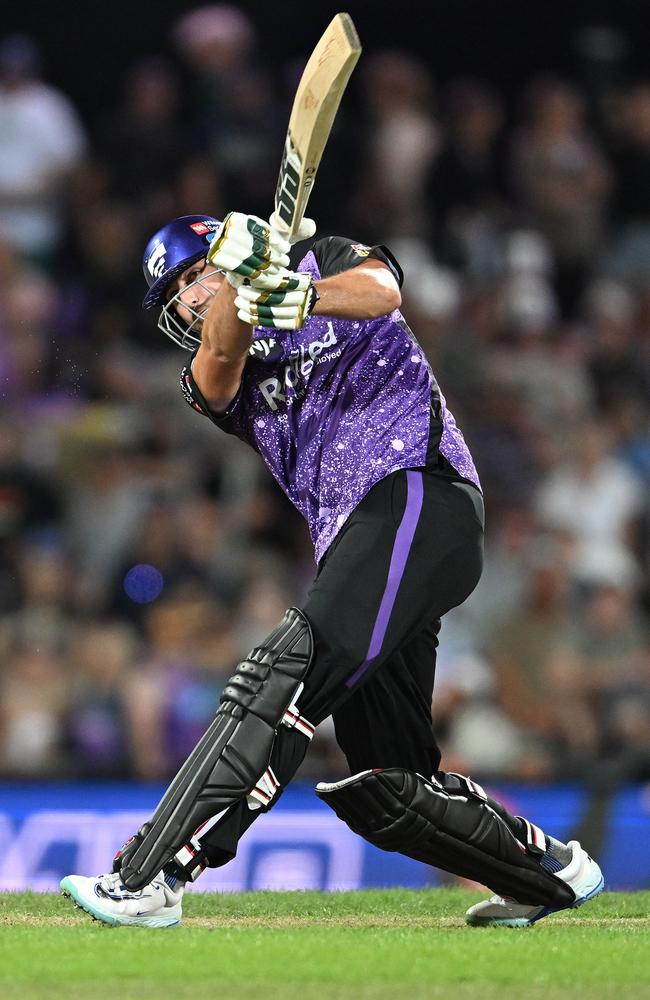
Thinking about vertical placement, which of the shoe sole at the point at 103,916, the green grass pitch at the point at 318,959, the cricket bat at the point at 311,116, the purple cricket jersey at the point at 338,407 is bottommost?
the shoe sole at the point at 103,916

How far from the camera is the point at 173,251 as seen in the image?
4.38 m

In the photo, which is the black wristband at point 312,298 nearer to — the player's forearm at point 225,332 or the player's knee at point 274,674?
the player's forearm at point 225,332

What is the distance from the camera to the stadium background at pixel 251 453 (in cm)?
759

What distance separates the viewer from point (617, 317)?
9648 millimetres

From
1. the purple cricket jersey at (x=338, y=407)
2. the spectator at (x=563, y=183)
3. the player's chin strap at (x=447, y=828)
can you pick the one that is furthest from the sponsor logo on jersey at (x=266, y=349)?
the spectator at (x=563, y=183)

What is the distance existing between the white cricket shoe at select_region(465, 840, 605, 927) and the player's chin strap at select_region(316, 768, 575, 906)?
0.10 ft

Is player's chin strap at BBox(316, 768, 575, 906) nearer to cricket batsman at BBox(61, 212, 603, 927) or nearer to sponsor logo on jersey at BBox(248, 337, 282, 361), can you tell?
cricket batsman at BBox(61, 212, 603, 927)

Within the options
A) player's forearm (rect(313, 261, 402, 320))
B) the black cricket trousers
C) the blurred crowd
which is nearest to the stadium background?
the blurred crowd

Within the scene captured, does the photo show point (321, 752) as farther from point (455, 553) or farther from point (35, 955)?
point (35, 955)

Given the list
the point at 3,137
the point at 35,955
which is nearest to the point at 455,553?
the point at 35,955

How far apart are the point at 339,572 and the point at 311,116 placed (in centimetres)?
115

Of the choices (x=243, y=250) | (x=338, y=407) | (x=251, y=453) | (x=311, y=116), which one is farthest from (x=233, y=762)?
(x=251, y=453)

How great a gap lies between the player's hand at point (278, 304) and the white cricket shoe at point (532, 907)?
1.78 metres

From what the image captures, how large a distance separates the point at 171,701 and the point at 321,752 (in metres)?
0.78
